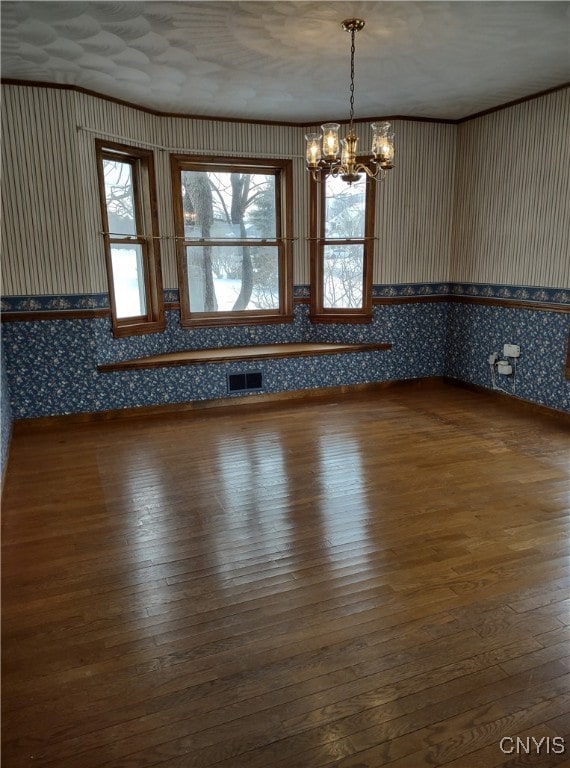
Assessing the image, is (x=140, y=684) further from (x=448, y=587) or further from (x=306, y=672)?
(x=448, y=587)

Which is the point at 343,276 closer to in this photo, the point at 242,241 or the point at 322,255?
the point at 322,255

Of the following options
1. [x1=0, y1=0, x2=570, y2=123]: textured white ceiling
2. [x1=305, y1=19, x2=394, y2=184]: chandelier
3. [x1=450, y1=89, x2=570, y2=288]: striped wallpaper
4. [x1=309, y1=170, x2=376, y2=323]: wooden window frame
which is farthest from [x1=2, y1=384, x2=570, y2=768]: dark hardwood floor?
[x1=0, y1=0, x2=570, y2=123]: textured white ceiling

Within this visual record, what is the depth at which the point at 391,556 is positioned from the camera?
2.79 m

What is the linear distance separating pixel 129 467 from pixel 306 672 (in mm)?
2425

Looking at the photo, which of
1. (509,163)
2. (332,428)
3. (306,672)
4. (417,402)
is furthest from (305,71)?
(306,672)

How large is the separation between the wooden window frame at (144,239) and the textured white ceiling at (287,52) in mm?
510

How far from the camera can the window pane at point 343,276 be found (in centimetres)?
604

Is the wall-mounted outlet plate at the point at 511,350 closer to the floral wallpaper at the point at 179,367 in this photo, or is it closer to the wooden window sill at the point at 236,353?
the floral wallpaper at the point at 179,367

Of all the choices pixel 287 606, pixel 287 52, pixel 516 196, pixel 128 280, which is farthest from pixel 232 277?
pixel 287 606

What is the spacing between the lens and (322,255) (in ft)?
19.9

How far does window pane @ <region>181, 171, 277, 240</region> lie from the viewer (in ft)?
18.6

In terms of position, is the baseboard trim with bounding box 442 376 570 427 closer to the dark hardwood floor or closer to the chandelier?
the dark hardwood floor

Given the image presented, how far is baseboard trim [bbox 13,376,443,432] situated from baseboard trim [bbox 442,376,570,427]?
1.12 feet

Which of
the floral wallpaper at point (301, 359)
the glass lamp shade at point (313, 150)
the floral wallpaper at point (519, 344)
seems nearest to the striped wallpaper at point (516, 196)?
the floral wallpaper at point (301, 359)
